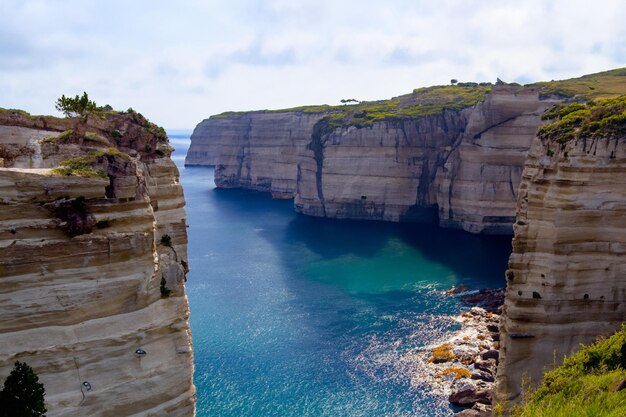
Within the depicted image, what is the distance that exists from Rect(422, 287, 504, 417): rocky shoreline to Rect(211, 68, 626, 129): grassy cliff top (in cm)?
3654

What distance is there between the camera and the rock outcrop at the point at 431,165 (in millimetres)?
87125

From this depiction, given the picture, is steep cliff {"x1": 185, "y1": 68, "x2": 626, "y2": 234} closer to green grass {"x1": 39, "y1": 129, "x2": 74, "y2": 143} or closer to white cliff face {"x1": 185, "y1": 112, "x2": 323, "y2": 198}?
white cliff face {"x1": 185, "y1": 112, "x2": 323, "y2": 198}

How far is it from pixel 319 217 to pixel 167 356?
90.7m

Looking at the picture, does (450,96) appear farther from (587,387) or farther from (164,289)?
(587,387)

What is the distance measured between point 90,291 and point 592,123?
28.9 metres

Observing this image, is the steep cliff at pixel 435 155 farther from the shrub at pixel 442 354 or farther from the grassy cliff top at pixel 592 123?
the grassy cliff top at pixel 592 123

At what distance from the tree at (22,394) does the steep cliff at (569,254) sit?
25079 millimetres

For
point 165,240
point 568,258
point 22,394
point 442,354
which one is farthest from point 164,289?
point 442,354

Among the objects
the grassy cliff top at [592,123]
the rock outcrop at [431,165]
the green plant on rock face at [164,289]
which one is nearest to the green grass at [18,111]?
the green plant on rock face at [164,289]

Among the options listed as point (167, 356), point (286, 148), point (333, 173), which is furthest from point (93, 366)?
point (286, 148)

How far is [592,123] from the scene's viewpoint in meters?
31.1

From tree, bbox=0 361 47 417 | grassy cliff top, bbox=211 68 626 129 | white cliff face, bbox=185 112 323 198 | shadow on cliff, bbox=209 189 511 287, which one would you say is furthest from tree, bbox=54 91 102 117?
white cliff face, bbox=185 112 323 198

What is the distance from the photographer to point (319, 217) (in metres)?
112

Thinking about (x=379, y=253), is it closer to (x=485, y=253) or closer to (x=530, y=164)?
(x=485, y=253)
